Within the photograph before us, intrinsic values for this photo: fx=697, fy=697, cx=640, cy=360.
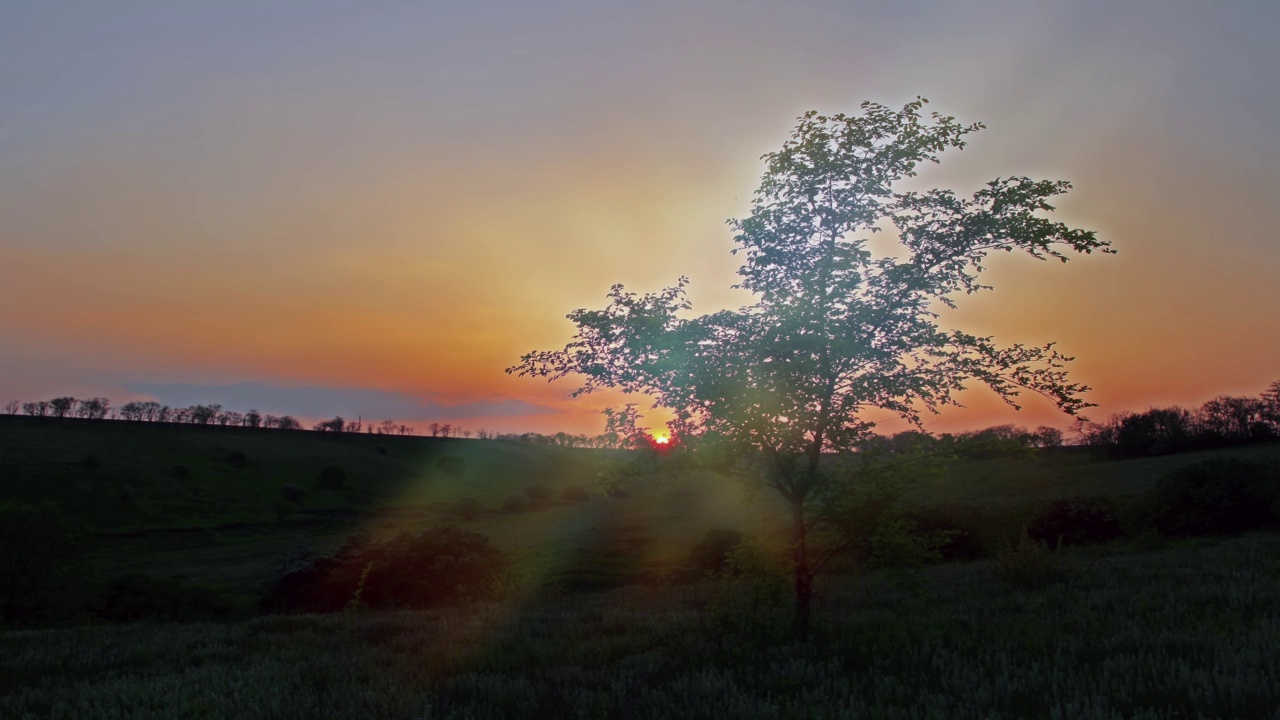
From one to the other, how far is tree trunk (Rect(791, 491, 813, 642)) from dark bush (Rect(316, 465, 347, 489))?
379ft

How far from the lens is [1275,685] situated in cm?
543

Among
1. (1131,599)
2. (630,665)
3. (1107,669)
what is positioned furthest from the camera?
(1131,599)

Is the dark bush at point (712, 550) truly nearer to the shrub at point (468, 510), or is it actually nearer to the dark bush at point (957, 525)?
the dark bush at point (957, 525)

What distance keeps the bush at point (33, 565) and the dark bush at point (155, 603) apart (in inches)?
41.4

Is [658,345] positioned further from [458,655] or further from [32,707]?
[32,707]

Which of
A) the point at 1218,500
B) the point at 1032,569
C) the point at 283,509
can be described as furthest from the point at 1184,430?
the point at 283,509

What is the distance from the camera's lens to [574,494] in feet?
381

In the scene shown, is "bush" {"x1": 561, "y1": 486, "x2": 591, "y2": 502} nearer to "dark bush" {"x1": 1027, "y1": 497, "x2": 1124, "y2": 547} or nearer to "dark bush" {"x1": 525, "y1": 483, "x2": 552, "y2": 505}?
"dark bush" {"x1": 525, "y1": 483, "x2": 552, "y2": 505}

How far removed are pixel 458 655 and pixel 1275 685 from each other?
835cm

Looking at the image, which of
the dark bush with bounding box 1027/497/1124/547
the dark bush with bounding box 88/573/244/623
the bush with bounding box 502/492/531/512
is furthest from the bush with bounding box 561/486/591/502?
the dark bush with bounding box 88/573/244/623

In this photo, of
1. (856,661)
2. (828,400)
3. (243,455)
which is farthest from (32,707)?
(243,455)

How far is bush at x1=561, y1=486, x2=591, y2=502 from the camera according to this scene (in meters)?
114

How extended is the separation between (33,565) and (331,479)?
98471 mm

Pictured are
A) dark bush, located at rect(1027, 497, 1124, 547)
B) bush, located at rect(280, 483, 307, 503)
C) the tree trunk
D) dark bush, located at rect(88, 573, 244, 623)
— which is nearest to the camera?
the tree trunk
